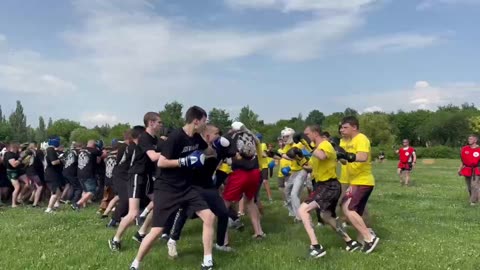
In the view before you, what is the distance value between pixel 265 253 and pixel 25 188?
1085 centimetres

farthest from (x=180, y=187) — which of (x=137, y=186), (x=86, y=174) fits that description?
(x=86, y=174)

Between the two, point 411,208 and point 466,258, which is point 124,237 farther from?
point 411,208

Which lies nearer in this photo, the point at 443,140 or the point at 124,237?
the point at 124,237

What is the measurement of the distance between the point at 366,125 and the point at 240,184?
255ft

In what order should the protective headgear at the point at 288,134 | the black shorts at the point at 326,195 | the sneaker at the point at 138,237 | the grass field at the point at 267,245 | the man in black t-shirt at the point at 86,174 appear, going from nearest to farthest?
the grass field at the point at 267,245 < the black shorts at the point at 326,195 < the sneaker at the point at 138,237 < the protective headgear at the point at 288,134 < the man in black t-shirt at the point at 86,174

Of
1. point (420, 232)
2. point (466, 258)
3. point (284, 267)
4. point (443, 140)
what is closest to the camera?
point (284, 267)

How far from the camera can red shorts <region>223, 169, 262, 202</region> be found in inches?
343

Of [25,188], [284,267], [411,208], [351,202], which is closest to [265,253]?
[284,267]

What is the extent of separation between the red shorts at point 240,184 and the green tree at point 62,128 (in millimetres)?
127793

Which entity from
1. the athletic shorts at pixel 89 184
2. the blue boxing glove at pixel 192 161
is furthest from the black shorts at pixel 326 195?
the athletic shorts at pixel 89 184

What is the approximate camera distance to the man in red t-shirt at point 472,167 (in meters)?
14.7

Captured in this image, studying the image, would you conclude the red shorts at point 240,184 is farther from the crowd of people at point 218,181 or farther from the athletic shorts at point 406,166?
the athletic shorts at point 406,166

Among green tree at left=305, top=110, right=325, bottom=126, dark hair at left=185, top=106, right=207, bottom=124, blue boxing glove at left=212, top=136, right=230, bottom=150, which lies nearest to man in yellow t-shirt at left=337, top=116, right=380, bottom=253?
blue boxing glove at left=212, top=136, right=230, bottom=150

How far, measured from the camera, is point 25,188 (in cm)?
1583
